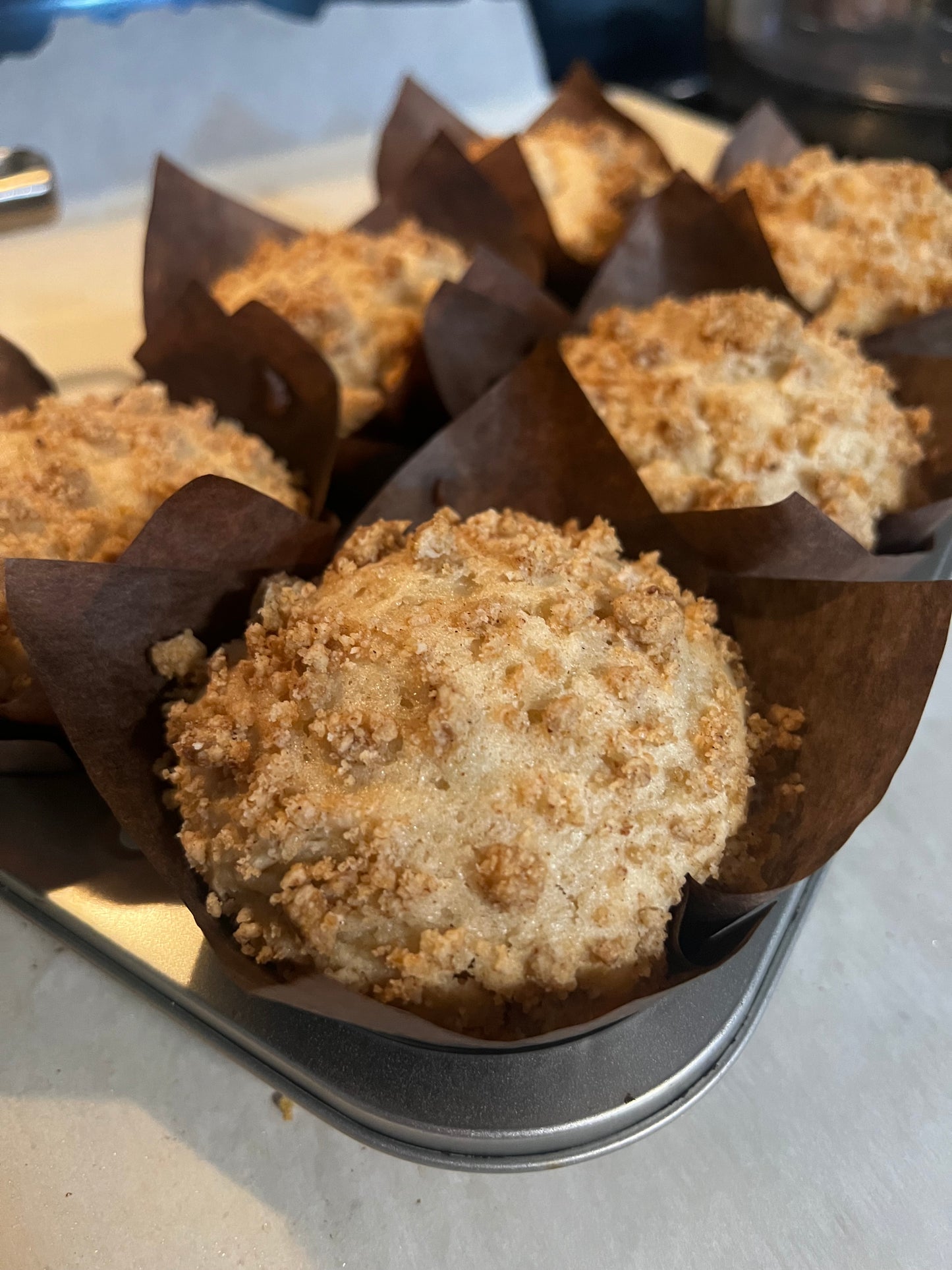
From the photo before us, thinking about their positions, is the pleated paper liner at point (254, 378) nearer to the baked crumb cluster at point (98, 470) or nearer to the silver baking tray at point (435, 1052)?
the baked crumb cluster at point (98, 470)

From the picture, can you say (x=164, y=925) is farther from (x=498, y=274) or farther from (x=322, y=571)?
(x=498, y=274)

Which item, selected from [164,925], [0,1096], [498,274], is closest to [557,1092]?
[164,925]

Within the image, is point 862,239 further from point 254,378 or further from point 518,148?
point 254,378

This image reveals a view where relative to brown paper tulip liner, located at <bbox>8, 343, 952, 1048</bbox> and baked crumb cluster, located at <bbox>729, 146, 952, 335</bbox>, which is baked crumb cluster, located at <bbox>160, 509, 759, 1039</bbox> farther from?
baked crumb cluster, located at <bbox>729, 146, 952, 335</bbox>

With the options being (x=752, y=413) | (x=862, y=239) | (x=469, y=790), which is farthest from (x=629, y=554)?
(x=862, y=239)

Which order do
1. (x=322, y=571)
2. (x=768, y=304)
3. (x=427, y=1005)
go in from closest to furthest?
(x=427, y=1005) → (x=322, y=571) → (x=768, y=304)

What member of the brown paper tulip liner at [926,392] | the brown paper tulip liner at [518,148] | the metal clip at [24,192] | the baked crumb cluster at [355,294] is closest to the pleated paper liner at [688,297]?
the brown paper tulip liner at [926,392]
